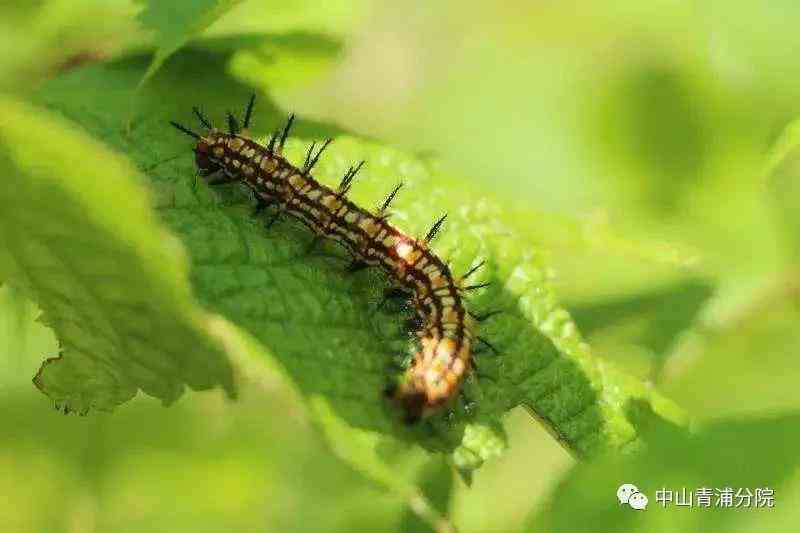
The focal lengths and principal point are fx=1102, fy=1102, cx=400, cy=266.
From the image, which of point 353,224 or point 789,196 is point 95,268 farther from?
point 789,196

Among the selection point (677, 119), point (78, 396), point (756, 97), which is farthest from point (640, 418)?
point (677, 119)

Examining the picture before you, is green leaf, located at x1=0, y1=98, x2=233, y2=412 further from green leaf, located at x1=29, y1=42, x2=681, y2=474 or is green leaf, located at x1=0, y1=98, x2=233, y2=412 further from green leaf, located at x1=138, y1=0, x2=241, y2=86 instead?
green leaf, located at x1=138, y1=0, x2=241, y2=86

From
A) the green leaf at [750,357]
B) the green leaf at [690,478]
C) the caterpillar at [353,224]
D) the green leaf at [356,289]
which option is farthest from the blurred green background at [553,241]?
the green leaf at [690,478]

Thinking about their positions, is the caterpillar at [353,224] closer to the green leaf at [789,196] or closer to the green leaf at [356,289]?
the green leaf at [356,289]

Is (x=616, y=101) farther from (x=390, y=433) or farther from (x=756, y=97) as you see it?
(x=390, y=433)

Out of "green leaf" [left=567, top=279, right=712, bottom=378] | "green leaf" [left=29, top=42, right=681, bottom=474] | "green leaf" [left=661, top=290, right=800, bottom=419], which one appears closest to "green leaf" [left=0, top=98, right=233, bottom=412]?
"green leaf" [left=29, top=42, right=681, bottom=474]

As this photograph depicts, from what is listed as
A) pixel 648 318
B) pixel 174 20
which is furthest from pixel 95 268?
pixel 648 318

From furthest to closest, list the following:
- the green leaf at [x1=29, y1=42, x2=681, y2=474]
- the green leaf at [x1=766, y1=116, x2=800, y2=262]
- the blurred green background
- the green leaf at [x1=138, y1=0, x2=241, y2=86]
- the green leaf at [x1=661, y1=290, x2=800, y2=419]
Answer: the green leaf at [x1=766, y1=116, x2=800, y2=262] < the green leaf at [x1=661, y1=290, x2=800, y2=419] < the blurred green background < the green leaf at [x1=138, y1=0, x2=241, y2=86] < the green leaf at [x1=29, y1=42, x2=681, y2=474]

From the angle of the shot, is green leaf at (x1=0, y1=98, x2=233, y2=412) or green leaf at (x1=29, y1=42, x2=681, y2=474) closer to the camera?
green leaf at (x1=0, y1=98, x2=233, y2=412)
